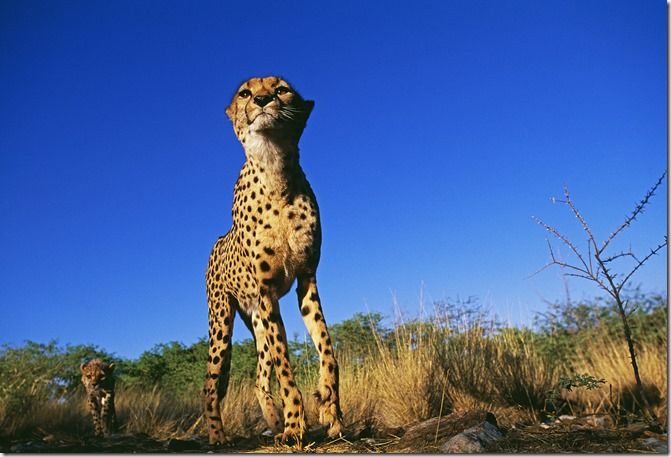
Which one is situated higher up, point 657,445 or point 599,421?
point 599,421

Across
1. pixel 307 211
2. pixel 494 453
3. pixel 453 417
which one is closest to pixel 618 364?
pixel 453 417

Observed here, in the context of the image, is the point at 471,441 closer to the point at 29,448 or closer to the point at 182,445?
the point at 182,445

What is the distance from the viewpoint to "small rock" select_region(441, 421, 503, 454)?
10.6 feet

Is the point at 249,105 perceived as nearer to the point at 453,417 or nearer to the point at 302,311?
the point at 302,311

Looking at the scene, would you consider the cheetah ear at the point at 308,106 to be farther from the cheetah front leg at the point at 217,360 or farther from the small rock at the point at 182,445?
the small rock at the point at 182,445

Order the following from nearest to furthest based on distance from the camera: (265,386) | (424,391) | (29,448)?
1. (29,448)
2. (265,386)
3. (424,391)

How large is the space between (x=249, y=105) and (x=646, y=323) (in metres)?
7.97

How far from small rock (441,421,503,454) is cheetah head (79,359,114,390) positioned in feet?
9.80

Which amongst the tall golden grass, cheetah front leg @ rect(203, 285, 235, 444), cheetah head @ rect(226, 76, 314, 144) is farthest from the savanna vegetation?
cheetah head @ rect(226, 76, 314, 144)

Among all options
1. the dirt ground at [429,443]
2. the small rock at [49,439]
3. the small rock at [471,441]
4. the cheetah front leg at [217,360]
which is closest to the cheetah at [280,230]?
the dirt ground at [429,443]

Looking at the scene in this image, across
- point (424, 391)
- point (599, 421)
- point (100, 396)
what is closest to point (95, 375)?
point (100, 396)

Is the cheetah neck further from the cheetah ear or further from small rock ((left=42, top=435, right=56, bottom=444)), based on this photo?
small rock ((left=42, top=435, right=56, bottom=444))

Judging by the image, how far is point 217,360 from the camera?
4230 mm

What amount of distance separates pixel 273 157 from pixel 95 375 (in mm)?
2609
